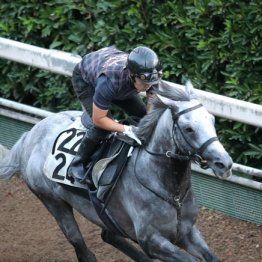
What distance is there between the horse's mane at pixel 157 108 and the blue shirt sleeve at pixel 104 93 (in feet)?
0.91

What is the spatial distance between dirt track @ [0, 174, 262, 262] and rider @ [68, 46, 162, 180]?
1272 millimetres

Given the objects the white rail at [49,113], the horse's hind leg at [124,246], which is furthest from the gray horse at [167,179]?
the white rail at [49,113]

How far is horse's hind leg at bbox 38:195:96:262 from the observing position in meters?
7.51

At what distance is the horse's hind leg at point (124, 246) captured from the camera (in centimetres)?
738

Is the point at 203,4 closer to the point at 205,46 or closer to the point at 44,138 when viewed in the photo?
the point at 205,46

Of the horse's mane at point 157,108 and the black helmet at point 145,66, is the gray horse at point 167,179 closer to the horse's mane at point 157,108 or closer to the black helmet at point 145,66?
the horse's mane at point 157,108

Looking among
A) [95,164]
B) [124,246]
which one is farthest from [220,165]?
[124,246]

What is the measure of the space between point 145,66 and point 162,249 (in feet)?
4.23

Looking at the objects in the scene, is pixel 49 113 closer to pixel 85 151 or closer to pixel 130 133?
pixel 85 151

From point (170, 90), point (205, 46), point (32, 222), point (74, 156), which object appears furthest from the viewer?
point (32, 222)

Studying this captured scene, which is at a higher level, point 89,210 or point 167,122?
point 167,122

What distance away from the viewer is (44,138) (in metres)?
7.54

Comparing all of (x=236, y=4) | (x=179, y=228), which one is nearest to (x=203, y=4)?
(x=236, y=4)

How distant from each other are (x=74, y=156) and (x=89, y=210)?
44cm
